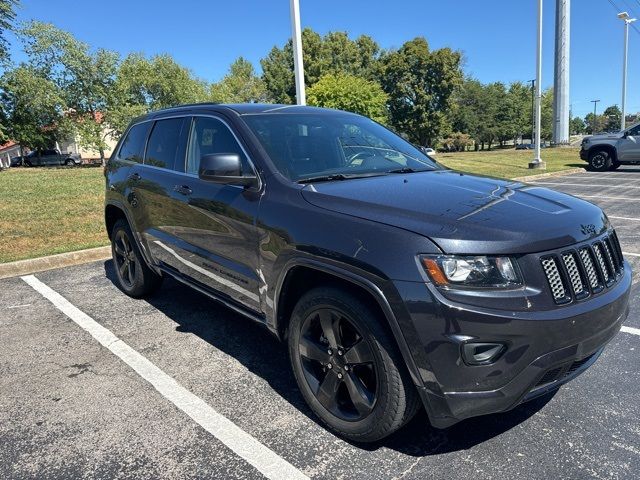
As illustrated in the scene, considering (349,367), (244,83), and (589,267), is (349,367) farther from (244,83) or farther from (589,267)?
(244,83)

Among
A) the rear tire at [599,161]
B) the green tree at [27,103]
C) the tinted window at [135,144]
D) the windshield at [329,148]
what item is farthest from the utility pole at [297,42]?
the green tree at [27,103]

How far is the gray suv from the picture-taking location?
18.2 metres

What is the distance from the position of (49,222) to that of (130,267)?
192 inches

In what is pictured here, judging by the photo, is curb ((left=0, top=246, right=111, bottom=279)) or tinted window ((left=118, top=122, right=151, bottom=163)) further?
curb ((left=0, top=246, right=111, bottom=279))

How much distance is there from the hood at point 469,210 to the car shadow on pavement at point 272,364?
3.76 ft

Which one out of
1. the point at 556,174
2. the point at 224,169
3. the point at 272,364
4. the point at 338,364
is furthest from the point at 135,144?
the point at 556,174

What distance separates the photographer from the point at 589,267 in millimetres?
2420

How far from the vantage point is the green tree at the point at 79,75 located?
3631cm

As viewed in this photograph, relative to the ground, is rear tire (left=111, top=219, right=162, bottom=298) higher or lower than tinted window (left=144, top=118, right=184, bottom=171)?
lower

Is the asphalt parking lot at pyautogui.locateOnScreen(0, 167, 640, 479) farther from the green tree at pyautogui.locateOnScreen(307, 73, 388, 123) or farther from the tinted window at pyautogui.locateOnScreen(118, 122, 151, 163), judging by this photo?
the green tree at pyautogui.locateOnScreen(307, 73, 388, 123)

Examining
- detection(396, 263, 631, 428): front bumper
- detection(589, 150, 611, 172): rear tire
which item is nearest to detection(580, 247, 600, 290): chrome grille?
detection(396, 263, 631, 428): front bumper

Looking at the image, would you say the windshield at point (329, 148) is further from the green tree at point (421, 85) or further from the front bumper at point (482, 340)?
the green tree at point (421, 85)

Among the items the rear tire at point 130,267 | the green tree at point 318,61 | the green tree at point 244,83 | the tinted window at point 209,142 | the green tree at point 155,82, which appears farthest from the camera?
the green tree at point 244,83

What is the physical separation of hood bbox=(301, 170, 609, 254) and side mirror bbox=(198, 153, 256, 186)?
1.45 ft
